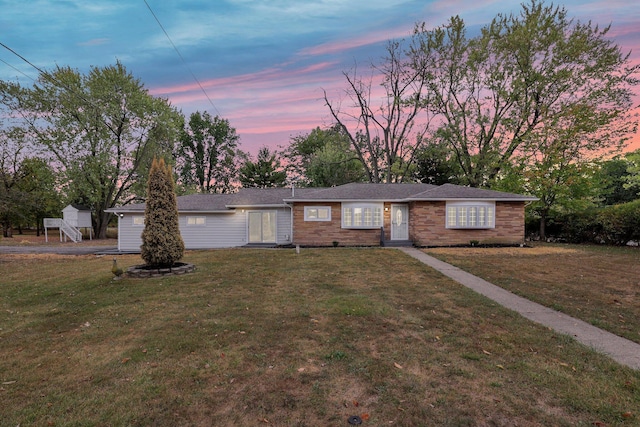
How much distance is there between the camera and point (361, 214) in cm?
1723

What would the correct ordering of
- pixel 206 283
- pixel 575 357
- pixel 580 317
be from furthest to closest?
pixel 206 283 → pixel 580 317 → pixel 575 357

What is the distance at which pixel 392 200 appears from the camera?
55.7 ft

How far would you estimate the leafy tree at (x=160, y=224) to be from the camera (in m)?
9.04

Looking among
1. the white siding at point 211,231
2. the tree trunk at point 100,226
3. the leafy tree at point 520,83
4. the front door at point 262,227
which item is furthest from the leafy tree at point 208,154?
the leafy tree at point 520,83

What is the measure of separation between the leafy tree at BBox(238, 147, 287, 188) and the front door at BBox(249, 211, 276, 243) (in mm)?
19425

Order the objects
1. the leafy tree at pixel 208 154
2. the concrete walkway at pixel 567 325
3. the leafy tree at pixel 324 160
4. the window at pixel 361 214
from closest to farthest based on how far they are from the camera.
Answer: the concrete walkway at pixel 567 325
the window at pixel 361 214
the leafy tree at pixel 324 160
the leafy tree at pixel 208 154

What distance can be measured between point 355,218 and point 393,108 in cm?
1761

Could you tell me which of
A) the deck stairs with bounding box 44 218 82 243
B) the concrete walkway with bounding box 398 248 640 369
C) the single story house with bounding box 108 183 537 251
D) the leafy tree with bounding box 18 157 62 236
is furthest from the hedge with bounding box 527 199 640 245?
the leafy tree with bounding box 18 157 62 236

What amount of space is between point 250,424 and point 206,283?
19.8ft

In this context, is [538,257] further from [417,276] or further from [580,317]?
[580,317]

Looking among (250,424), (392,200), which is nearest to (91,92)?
(392,200)

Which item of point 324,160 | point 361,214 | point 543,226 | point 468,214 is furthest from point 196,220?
point 543,226

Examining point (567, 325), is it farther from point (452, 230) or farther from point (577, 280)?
point (452, 230)

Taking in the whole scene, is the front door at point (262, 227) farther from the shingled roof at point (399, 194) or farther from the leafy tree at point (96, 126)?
the leafy tree at point (96, 126)
